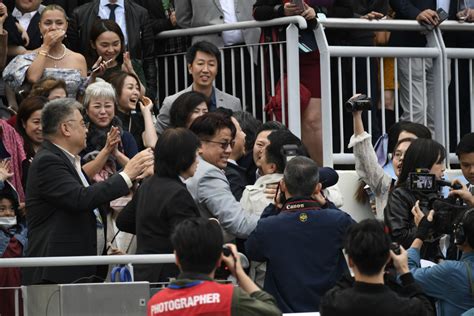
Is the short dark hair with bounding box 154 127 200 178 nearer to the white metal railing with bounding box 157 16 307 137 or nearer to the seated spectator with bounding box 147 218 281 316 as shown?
the seated spectator with bounding box 147 218 281 316

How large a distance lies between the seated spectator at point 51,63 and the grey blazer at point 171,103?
A: 2.41 feet

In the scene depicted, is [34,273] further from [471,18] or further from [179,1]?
[471,18]

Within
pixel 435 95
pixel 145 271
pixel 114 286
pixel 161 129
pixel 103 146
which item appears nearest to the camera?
pixel 114 286

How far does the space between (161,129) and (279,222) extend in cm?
396

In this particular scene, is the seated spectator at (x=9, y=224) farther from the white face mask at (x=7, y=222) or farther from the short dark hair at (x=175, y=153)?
the short dark hair at (x=175, y=153)

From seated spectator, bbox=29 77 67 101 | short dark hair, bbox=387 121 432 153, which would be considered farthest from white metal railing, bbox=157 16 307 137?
seated spectator, bbox=29 77 67 101

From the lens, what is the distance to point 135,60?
44.4 feet

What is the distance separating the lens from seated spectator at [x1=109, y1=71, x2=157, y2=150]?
40.0ft

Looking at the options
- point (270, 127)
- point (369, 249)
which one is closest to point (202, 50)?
point (270, 127)

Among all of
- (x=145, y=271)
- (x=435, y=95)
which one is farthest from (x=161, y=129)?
(x=145, y=271)

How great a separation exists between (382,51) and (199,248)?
6281 mm

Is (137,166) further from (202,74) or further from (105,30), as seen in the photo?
(105,30)

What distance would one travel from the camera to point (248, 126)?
1154 cm

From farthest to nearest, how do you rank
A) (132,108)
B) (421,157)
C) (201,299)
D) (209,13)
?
(209,13)
(132,108)
(421,157)
(201,299)
